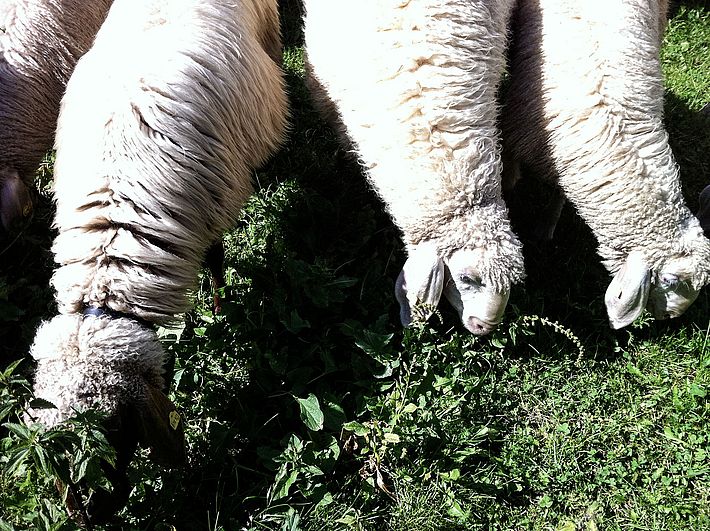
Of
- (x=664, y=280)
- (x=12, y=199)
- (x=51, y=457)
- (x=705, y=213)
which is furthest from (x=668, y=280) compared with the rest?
(x=12, y=199)

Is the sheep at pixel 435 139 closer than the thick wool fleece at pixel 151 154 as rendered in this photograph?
No

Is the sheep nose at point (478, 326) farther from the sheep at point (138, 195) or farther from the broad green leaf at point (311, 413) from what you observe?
the sheep at point (138, 195)

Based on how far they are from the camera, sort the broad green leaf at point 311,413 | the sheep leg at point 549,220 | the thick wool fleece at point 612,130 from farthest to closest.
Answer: the sheep leg at point 549,220 → the thick wool fleece at point 612,130 → the broad green leaf at point 311,413

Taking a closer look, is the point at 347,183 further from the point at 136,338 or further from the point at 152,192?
the point at 136,338

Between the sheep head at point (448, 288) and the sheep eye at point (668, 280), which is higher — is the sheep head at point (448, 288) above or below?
above

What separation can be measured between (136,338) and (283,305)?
1.00 metres

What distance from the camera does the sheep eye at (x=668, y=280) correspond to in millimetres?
3137

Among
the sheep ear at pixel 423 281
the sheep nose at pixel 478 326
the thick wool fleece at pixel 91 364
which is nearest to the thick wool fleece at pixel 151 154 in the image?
the thick wool fleece at pixel 91 364

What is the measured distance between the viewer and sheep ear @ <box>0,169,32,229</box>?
3.06 metres

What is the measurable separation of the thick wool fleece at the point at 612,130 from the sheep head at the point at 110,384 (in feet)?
7.53

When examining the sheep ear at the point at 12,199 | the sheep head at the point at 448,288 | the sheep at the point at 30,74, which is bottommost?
the sheep head at the point at 448,288

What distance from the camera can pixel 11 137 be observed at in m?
3.26

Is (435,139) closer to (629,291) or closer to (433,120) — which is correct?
(433,120)

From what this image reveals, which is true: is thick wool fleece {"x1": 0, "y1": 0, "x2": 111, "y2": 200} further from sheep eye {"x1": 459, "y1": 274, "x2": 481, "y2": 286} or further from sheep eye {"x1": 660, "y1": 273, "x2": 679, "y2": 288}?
sheep eye {"x1": 660, "y1": 273, "x2": 679, "y2": 288}
